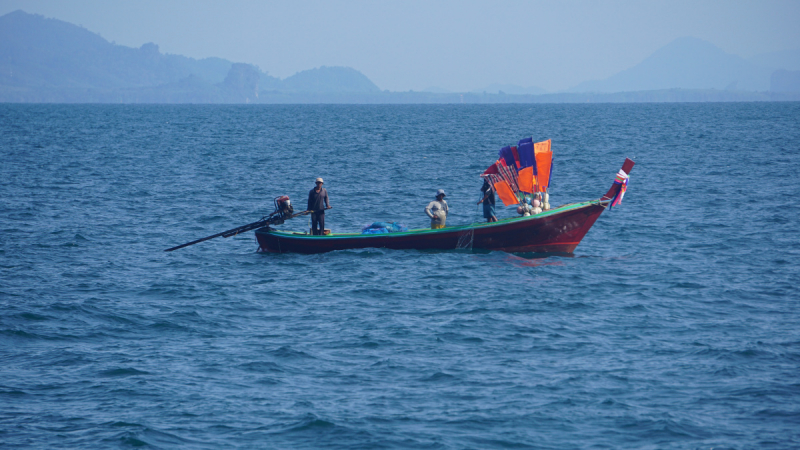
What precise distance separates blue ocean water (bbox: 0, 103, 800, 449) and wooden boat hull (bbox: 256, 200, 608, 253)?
0.39 metres

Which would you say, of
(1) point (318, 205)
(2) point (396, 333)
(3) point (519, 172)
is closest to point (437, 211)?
(3) point (519, 172)

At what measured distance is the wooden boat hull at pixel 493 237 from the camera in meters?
23.5

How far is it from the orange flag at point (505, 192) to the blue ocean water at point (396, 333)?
5.61 ft

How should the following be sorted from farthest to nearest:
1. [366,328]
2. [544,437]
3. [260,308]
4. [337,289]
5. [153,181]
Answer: [153,181], [337,289], [260,308], [366,328], [544,437]

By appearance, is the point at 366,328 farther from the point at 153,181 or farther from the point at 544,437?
the point at 153,181

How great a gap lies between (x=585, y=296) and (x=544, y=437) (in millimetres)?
8228

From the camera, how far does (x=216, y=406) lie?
13641 mm

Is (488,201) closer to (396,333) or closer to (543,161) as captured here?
(543,161)

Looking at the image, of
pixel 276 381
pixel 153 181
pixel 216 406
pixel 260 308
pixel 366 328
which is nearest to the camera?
pixel 216 406

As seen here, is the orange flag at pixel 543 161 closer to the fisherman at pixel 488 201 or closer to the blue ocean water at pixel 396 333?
the fisherman at pixel 488 201

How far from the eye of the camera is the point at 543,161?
23812 mm

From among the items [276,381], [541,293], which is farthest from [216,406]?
[541,293]

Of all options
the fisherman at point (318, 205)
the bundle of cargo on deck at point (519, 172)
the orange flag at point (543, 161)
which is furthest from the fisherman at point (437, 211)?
the fisherman at point (318, 205)

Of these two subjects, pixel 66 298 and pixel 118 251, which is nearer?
pixel 66 298
